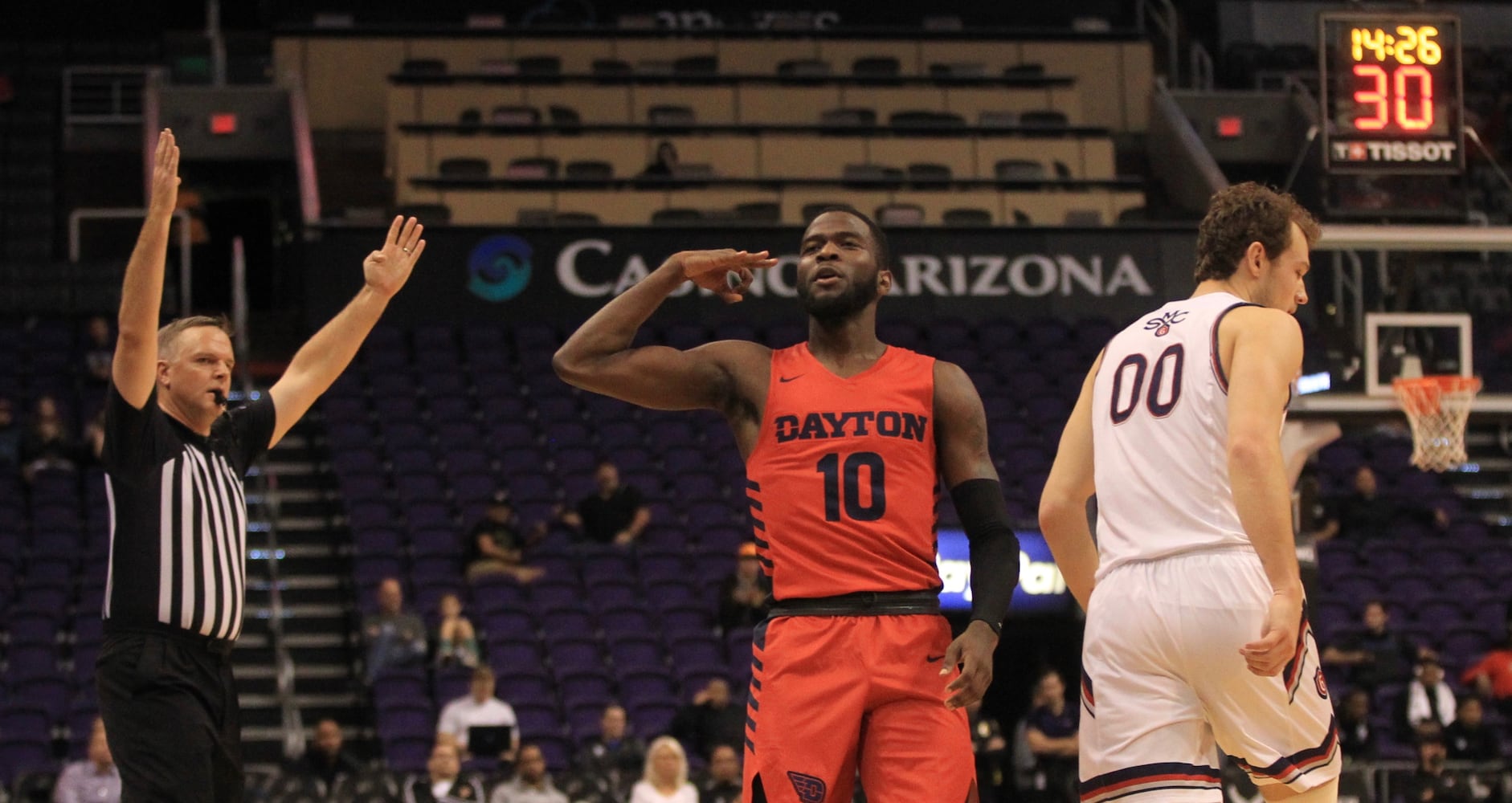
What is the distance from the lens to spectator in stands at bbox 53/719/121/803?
12.4m

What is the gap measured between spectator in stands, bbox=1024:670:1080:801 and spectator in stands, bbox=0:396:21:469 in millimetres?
9294

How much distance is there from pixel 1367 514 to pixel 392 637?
30.5ft

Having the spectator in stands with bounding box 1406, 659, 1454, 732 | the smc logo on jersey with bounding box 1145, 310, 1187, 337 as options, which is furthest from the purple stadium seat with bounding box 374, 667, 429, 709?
the smc logo on jersey with bounding box 1145, 310, 1187, 337

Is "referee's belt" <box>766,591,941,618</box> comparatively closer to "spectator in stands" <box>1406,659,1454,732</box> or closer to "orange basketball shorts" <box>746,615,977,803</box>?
"orange basketball shorts" <box>746,615,977,803</box>

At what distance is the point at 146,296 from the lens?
15.4ft

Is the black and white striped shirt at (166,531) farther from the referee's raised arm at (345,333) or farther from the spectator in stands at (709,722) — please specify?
the spectator in stands at (709,722)

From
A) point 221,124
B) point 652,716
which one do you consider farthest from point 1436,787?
point 221,124

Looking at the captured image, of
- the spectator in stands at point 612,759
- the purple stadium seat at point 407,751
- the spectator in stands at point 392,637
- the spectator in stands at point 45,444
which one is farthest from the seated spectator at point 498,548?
the spectator in stands at point 45,444

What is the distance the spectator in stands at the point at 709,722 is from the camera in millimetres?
13586

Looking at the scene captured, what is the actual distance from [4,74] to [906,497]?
22.9 meters

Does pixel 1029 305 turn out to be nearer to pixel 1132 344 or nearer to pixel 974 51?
pixel 974 51

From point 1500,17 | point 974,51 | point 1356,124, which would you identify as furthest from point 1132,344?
point 1500,17

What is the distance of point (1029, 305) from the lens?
20594 mm

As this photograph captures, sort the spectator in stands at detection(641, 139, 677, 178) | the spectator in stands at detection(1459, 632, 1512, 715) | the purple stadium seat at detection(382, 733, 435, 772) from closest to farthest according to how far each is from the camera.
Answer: the purple stadium seat at detection(382, 733, 435, 772) → the spectator in stands at detection(1459, 632, 1512, 715) → the spectator in stands at detection(641, 139, 677, 178)
